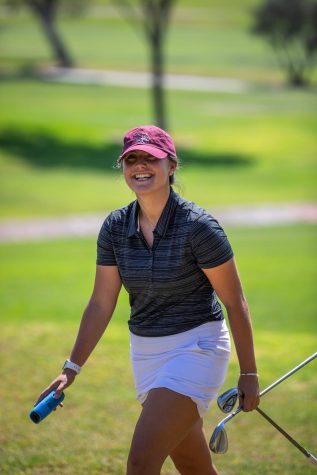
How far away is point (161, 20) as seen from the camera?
32.7 metres

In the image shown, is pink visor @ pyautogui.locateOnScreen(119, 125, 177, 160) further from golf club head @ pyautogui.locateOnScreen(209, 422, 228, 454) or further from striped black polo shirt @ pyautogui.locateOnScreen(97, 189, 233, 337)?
golf club head @ pyautogui.locateOnScreen(209, 422, 228, 454)

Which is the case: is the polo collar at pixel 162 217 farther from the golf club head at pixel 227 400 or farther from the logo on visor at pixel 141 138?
the golf club head at pixel 227 400

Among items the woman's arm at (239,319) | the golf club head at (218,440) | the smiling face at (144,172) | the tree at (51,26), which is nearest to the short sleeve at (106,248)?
the smiling face at (144,172)

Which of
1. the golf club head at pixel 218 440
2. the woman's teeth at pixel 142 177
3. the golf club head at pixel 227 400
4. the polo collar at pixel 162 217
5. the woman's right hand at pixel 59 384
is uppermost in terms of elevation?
the woman's teeth at pixel 142 177

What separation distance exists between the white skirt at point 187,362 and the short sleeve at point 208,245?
32 cm

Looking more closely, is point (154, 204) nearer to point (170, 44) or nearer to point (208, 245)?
point (208, 245)

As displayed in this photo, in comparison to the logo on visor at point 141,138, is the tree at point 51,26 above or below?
above

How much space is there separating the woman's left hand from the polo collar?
0.72 meters

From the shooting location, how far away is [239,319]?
174 inches

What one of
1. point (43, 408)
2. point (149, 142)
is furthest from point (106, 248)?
point (43, 408)

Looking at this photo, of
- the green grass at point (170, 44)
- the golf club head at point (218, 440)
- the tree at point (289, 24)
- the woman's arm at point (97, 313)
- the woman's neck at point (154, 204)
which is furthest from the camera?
the green grass at point (170, 44)

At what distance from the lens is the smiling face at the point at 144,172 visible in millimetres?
4472

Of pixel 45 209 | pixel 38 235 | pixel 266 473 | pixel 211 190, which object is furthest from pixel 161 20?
pixel 266 473

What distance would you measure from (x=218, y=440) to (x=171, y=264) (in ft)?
2.53
